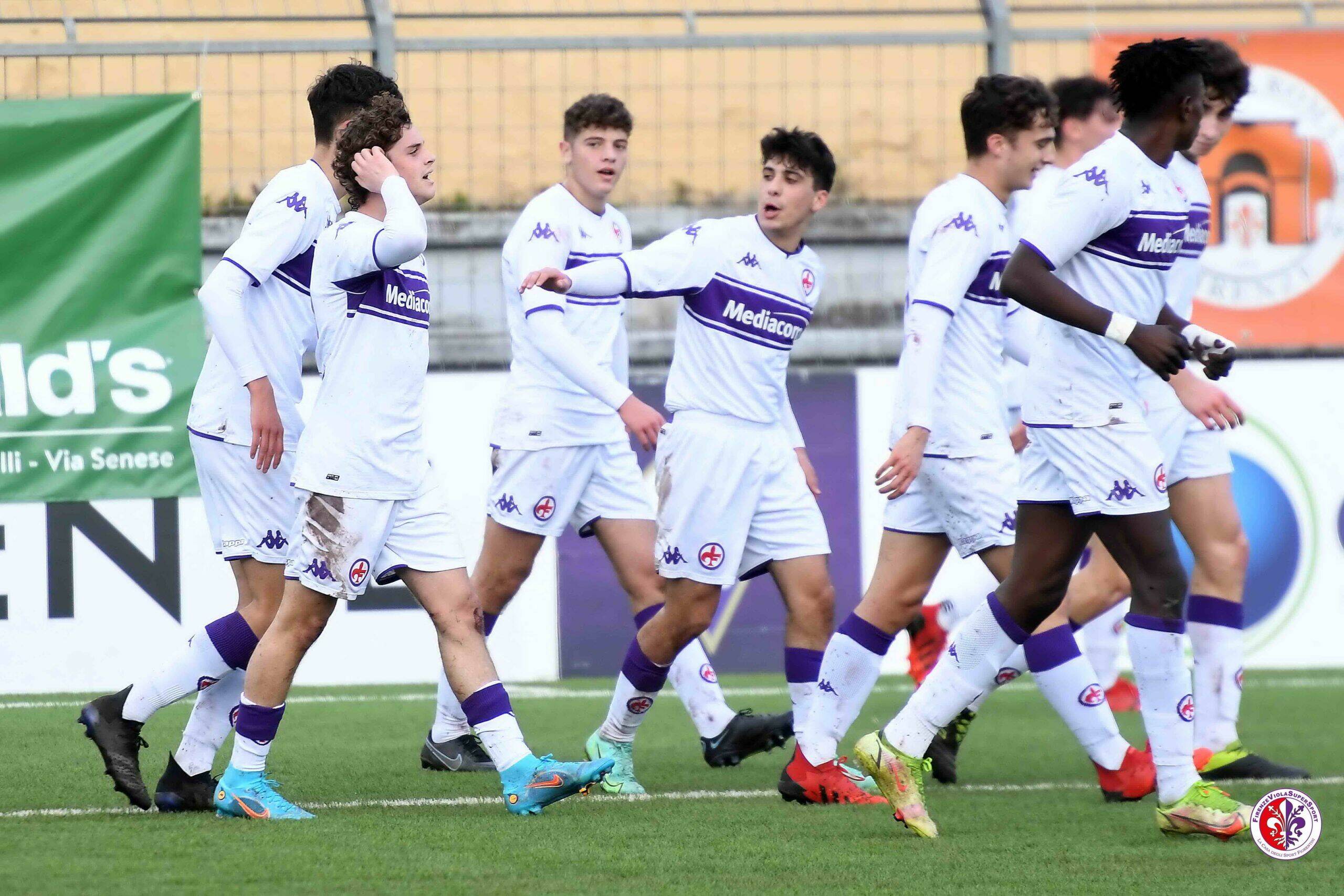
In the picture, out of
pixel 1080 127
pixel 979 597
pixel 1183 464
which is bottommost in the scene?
pixel 979 597

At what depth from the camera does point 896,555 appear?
5.61m

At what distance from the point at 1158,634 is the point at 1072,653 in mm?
749

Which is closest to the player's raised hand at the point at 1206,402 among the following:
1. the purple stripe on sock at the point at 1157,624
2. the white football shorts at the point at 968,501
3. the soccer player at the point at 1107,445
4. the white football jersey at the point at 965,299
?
the soccer player at the point at 1107,445

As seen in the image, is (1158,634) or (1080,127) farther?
(1080,127)

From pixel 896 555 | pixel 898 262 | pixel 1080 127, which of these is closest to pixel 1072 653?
pixel 896 555

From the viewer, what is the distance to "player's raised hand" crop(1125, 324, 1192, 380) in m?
4.52

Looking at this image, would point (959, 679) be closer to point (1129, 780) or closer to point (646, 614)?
point (1129, 780)

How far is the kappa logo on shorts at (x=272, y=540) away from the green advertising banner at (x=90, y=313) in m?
3.27

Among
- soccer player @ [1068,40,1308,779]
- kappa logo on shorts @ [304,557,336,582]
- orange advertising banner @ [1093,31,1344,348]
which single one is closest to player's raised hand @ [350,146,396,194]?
kappa logo on shorts @ [304,557,336,582]

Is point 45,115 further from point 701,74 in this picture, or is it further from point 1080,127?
point 1080,127

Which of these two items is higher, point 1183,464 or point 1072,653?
point 1183,464

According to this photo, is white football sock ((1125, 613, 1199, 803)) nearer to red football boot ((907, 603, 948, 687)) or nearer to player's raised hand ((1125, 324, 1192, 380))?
player's raised hand ((1125, 324, 1192, 380))

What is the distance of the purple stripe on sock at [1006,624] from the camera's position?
4891 millimetres

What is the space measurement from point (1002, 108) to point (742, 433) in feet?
4.05
